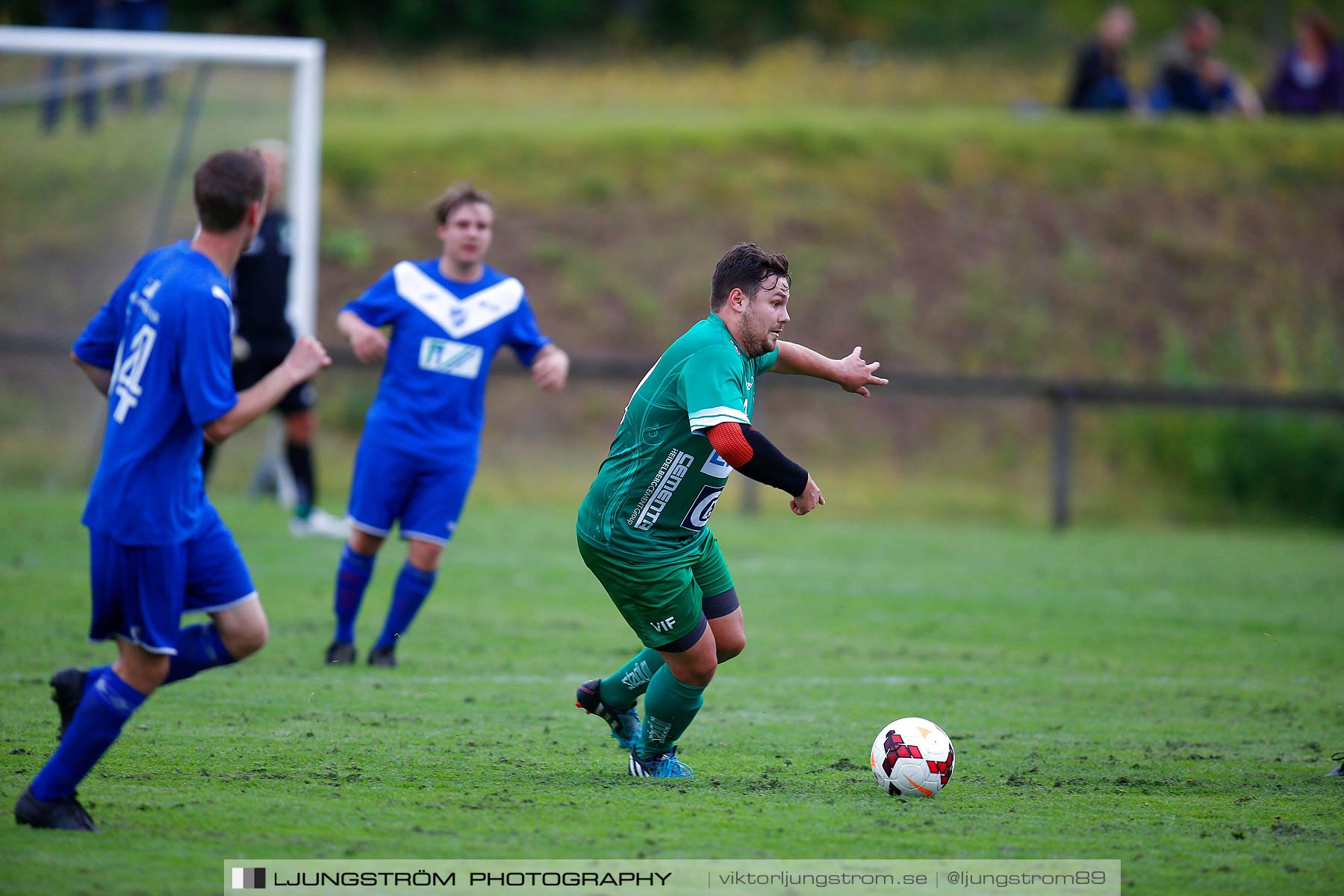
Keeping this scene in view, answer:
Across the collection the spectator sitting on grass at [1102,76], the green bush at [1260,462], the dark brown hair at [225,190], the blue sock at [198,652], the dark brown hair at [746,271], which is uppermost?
the spectator sitting on grass at [1102,76]

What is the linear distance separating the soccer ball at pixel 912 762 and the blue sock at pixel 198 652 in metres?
2.16

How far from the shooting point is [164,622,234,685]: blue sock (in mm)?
4227

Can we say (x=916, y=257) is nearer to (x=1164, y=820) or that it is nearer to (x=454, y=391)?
(x=454, y=391)

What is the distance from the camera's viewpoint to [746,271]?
4703 mm

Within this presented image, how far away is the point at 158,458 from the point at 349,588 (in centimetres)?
301

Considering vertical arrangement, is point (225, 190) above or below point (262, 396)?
above

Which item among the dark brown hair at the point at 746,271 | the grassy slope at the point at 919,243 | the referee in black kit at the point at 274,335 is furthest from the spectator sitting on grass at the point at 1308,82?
the dark brown hair at the point at 746,271

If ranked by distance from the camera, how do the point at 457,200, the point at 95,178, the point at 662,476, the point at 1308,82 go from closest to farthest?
1. the point at 662,476
2. the point at 457,200
3. the point at 95,178
4. the point at 1308,82

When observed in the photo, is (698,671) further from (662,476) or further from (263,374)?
(263,374)

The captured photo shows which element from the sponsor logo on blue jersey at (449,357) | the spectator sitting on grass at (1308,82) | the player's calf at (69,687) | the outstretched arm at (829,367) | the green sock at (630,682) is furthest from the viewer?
the spectator sitting on grass at (1308,82)

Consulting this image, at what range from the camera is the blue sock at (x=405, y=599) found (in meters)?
6.86

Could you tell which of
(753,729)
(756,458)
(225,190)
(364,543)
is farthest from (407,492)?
(225,190)

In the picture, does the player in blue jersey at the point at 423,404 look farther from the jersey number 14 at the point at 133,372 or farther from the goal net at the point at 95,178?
the goal net at the point at 95,178

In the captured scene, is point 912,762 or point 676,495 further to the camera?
point 676,495
